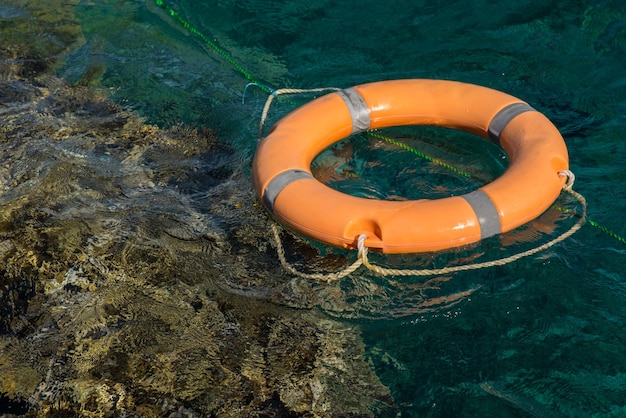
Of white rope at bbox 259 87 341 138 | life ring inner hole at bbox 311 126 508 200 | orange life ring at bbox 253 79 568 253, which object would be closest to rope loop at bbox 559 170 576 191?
orange life ring at bbox 253 79 568 253

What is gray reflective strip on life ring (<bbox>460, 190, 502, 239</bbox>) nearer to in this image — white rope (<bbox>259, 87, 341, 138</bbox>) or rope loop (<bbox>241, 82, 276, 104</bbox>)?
white rope (<bbox>259, 87, 341, 138</bbox>)

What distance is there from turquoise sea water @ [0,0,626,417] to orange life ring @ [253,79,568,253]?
0.16 m

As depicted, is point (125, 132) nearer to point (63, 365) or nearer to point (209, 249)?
point (209, 249)

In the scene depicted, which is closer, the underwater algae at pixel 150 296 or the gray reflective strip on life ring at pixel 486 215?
the underwater algae at pixel 150 296

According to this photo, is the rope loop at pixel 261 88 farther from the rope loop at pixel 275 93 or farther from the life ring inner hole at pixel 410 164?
the life ring inner hole at pixel 410 164

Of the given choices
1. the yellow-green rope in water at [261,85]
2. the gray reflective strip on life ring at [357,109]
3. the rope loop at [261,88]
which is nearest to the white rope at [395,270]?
the yellow-green rope in water at [261,85]

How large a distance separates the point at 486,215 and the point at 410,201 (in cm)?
31

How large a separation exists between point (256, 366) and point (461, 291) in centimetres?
89

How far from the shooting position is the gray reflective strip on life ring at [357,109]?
3.70m

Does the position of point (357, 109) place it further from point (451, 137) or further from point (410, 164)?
point (451, 137)

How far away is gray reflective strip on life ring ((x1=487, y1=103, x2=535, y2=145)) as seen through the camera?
3.53 meters

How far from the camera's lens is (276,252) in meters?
3.27

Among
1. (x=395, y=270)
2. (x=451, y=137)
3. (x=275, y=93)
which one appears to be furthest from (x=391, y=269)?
(x=275, y=93)

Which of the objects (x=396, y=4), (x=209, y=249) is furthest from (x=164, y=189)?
(x=396, y=4)
